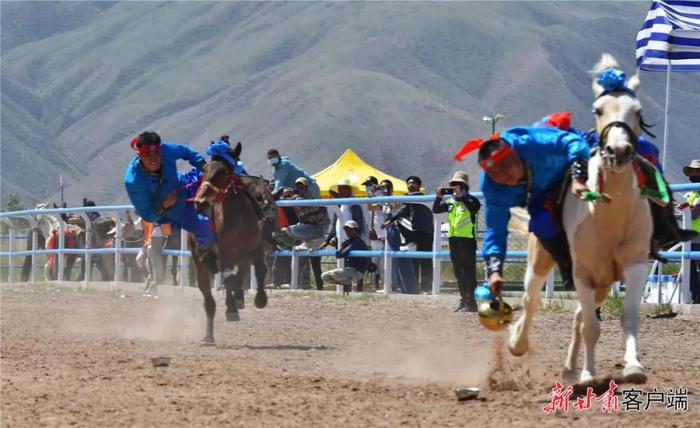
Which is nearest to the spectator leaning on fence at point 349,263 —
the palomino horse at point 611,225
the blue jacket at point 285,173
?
the blue jacket at point 285,173

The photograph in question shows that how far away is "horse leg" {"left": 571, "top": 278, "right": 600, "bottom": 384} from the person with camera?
288 inches

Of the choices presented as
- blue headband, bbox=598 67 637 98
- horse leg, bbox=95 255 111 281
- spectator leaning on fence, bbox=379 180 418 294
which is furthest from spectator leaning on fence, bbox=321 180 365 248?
blue headband, bbox=598 67 637 98

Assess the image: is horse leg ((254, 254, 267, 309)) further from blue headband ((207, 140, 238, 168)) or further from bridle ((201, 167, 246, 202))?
blue headband ((207, 140, 238, 168))

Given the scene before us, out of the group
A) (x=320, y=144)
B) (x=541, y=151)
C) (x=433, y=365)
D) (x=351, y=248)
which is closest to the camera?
(x=541, y=151)

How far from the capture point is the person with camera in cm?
1683

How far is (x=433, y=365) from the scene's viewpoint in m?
11.7

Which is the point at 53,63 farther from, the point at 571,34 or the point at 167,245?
the point at 167,245

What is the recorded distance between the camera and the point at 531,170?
31.7ft

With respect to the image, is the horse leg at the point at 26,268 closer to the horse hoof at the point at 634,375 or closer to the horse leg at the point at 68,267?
the horse leg at the point at 68,267

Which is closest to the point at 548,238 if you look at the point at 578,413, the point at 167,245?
the point at 578,413

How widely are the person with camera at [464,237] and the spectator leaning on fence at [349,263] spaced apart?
8.33 ft

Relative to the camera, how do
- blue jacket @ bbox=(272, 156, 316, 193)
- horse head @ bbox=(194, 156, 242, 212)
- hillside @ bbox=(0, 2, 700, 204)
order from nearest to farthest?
1. horse head @ bbox=(194, 156, 242, 212)
2. blue jacket @ bbox=(272, 156, 316, 193)
3. hillside @ bbox=(0, 2, 700, 204)

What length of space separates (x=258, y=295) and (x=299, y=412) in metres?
5.93

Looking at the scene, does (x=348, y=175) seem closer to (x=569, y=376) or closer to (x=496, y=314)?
(x=569, y=376)
